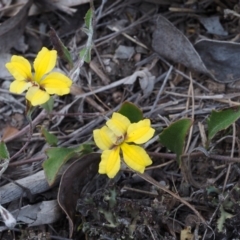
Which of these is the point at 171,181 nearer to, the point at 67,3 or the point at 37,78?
the point at 37,78

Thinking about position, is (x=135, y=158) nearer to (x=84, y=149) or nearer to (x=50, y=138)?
(x=84, y=149)

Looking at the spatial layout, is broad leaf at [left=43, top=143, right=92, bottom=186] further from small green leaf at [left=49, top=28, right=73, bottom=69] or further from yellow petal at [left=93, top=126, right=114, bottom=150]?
small green leaf at [left=49, top=28, right=73, bottom=69]

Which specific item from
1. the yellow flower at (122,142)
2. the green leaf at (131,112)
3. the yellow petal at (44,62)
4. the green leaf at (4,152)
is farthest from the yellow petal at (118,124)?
the green leaf at (4,152)

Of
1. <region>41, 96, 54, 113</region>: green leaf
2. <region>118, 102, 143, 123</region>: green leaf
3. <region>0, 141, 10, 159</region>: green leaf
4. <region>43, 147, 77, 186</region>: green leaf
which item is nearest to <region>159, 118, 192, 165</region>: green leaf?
<region>118, 102, 143, 123</region>: green leaf

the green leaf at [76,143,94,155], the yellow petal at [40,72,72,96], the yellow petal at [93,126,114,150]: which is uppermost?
the yellow petal at [40,72,72,96]

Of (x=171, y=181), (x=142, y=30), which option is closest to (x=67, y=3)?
(x=142, y=30)

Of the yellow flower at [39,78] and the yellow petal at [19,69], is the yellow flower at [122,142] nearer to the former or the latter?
the yellow flower at [39,78]
